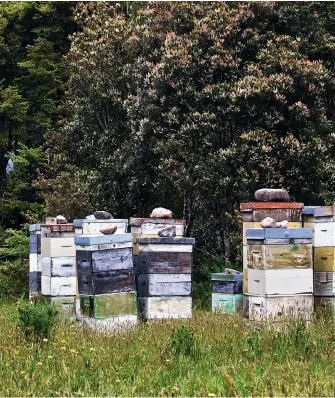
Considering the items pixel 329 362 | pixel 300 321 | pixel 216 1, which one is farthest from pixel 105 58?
pixel 329 362

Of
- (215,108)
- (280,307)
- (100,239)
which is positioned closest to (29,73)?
(215,108)

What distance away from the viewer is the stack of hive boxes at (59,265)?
12.7 meters

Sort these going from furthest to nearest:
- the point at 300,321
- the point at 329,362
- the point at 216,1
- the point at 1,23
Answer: the point at 1,23
the point at 216,1
the point at 300,321
the point at 329,362

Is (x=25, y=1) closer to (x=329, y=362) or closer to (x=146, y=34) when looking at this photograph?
(x=146, y=34)

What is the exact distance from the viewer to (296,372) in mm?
6172

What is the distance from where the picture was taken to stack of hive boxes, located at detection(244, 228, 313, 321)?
8852mm

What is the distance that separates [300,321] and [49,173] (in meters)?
16.0

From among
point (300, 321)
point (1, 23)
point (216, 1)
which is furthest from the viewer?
point (1, 23)

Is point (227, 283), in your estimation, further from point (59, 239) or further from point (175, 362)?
point (175, 362)

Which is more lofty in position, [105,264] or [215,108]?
[215,108]

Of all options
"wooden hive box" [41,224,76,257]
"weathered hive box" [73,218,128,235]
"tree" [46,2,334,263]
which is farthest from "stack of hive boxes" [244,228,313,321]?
"tree" [46,2,334,263]

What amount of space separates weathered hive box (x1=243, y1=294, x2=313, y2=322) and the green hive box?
5.45 feet

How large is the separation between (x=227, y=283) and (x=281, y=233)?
2.32 m

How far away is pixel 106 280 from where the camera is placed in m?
9.27
